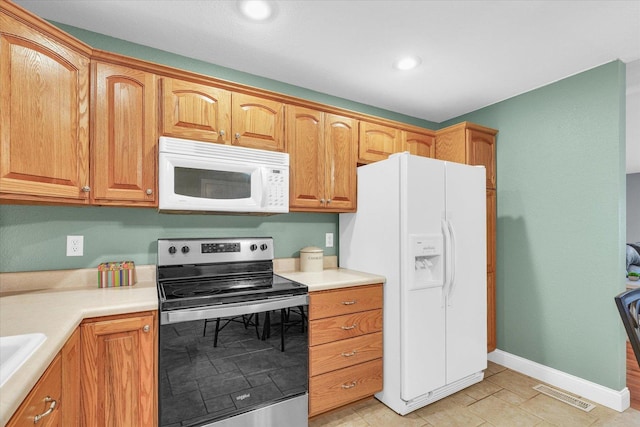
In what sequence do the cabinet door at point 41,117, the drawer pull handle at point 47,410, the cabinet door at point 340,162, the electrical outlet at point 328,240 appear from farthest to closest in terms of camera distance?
the electrical outlet at point 328,240, the cabinet door at point 340,162, the cabinet door at point 41,117, the drawer pull handle at point 47,410

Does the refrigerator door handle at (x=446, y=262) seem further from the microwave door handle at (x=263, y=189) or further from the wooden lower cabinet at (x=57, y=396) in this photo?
the wooden lower cabinet at (x=57, y=396)

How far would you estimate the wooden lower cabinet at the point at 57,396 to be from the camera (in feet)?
2.96

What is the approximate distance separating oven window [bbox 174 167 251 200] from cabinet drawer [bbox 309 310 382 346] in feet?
3.20

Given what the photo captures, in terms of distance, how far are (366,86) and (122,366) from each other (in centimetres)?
260

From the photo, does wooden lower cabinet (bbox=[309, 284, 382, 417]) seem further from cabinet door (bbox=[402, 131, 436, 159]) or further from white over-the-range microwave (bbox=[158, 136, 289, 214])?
cabinet door (bbox=[402, 131, 436, 159])

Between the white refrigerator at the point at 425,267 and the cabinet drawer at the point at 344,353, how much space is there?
0.10 meters

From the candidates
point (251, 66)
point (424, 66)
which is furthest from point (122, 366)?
point (424, 66)

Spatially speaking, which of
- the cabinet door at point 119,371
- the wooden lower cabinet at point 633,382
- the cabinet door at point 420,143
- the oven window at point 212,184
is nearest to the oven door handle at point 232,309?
the cabinet door at point 119,371

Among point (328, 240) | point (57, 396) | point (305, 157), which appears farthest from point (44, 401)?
point (328, 240)

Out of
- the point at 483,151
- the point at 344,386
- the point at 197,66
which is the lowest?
the point at 344,386

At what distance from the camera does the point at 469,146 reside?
9.52 ft

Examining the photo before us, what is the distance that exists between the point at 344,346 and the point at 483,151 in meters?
2.19

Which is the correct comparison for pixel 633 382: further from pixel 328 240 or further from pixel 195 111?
pixel 195 111

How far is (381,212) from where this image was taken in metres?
2.39
